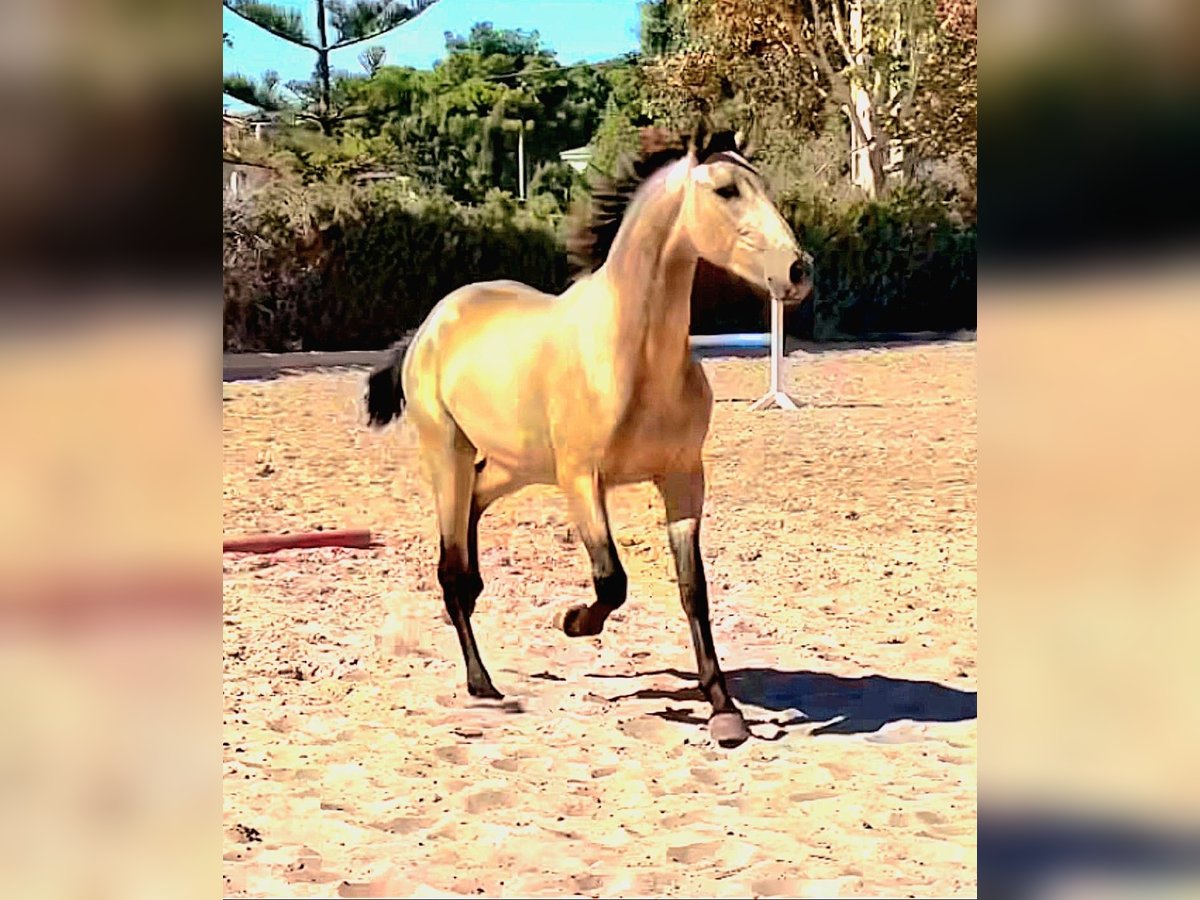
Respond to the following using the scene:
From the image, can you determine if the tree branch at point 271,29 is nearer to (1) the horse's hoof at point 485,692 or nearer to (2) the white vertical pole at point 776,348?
(2) the white vertical pole at point 776,348

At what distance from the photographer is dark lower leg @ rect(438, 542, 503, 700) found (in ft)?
9.84

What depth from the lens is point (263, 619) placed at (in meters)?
3.00

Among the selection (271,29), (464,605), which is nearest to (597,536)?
(464,605)

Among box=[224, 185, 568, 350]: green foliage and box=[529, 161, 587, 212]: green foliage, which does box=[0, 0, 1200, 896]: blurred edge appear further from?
box=[529, 161, 587, 212]: green foliage

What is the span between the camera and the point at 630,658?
3.00m

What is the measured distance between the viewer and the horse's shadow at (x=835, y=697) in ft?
9.80

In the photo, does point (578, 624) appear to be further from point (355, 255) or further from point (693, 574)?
point (355, 255)

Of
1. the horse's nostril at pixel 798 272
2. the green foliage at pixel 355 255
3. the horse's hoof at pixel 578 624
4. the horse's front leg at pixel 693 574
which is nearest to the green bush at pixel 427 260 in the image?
the green foliage at pixel 355 255

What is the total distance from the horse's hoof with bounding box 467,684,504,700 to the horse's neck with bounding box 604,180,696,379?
77 cm

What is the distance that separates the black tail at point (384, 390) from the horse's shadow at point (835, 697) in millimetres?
805
